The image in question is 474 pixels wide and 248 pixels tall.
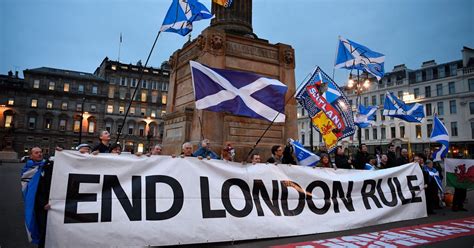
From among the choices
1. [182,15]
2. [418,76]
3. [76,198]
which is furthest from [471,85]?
[76,198]

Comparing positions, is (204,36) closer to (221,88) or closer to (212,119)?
(212,119)

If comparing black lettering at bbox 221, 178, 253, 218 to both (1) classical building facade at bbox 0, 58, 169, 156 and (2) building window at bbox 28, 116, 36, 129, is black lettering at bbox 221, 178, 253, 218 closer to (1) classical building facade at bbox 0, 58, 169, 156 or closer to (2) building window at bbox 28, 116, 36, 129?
(1) classical building facade at bbox 0, 58, 169, 156

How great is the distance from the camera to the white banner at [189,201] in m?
4.40

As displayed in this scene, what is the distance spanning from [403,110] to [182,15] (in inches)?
571

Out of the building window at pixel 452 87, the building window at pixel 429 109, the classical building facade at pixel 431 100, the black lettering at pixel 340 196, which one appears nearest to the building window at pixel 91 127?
the classical building facade at pixel 431 100

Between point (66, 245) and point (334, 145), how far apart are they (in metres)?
7.00

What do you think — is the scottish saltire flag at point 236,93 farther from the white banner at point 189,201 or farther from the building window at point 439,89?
the building window at point 439,89

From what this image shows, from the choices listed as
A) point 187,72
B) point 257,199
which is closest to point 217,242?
point 257,199

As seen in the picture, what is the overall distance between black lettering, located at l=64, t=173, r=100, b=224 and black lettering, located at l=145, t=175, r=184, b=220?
79 centimetres

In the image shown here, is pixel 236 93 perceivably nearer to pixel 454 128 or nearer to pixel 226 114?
pixel 226 114

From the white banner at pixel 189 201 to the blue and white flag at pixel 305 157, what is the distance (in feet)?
3.34

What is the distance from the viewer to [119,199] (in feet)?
15.4

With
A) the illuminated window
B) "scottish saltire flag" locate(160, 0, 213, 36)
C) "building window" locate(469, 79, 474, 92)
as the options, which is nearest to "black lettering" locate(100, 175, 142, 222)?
"scottish saltire flag" locate(160, 0, 213, 36)

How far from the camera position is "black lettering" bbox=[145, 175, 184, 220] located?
4.77 meters
